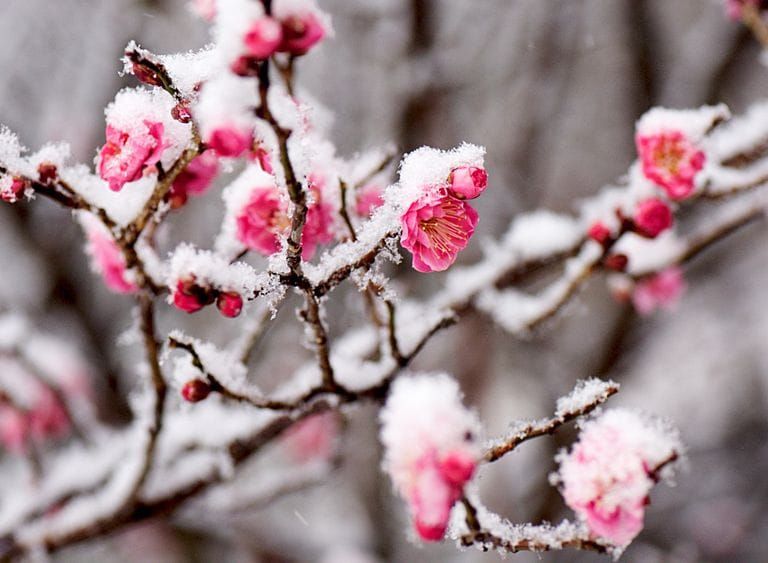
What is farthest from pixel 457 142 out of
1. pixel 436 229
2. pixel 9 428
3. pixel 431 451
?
pixel 431 451

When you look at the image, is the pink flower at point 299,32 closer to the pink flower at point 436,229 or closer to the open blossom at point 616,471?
the pink flower at point 436,229

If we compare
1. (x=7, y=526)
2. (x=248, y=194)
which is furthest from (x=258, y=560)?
(x=248, y=194)

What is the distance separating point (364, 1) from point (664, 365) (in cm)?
451

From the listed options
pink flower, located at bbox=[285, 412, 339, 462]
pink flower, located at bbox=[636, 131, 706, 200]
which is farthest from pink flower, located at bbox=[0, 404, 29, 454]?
pink flower, located at bbox=[636, 131, 706, 200]

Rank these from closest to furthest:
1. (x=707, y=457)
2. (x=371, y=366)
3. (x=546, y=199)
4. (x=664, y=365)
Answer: (x=371, y=366), (x=546, y=199), (x=707, y=457), (x=664, y=365)

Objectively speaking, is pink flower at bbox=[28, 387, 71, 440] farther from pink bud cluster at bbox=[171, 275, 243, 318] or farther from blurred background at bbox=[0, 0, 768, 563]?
pink bud cluster at bbox=[171, 275, 243, 318]

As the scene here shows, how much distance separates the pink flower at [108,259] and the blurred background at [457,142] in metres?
2.14

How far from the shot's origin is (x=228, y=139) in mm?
959

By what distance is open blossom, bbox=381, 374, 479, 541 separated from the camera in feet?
3.02

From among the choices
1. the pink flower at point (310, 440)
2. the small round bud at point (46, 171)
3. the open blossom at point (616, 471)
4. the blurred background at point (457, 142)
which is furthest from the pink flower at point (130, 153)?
the pink flower at point (310, 440)

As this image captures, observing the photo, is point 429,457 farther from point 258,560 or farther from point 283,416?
point 258,560

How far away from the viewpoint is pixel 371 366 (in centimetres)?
155

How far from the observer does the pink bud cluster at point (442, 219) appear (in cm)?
103

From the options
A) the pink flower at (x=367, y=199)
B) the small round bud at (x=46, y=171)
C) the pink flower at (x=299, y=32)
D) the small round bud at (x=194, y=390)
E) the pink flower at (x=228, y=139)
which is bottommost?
the small round bud at (x=194, y=390)
